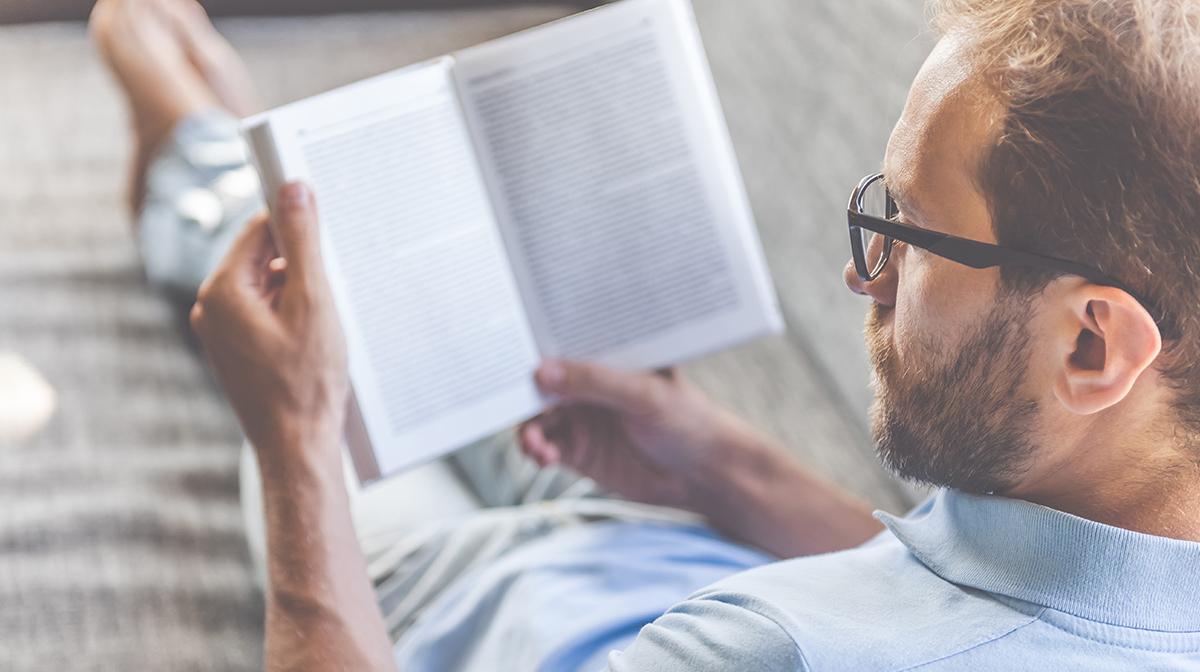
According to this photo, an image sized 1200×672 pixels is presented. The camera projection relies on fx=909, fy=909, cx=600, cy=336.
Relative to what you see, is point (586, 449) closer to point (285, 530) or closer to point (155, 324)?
point (285, 530)

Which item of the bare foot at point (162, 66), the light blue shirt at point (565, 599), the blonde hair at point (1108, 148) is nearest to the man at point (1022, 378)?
the blonde hair at point (1108, 148)

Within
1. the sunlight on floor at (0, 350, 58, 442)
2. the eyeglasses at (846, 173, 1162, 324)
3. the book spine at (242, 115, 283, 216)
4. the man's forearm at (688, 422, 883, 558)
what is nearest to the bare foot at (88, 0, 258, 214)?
the sunlight on floor at (0, 350, 58, 442)

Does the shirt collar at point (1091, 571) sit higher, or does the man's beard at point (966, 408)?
the man's beard at point (966, 408)

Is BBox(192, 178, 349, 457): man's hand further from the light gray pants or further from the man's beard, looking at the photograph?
the man's beard

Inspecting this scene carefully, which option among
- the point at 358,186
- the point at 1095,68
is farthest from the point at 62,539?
the point at 1095,68

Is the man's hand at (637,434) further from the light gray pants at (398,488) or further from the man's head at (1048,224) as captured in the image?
the man's head at (1048,224)

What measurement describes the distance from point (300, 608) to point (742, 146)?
3.56 ft

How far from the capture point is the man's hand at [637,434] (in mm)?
1028

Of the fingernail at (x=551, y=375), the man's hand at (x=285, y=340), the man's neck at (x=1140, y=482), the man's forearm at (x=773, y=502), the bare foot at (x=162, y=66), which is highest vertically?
the bare foot at (x=162, y=66)

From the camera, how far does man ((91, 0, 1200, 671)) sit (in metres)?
0.55

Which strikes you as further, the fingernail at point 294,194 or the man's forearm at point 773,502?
the man's forearm at point 773,502

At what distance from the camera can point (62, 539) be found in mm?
958

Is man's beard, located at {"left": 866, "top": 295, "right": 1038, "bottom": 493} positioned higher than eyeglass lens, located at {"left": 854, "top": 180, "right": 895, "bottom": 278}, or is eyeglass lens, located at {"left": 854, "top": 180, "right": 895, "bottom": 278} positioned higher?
eyeglass lens, located at {"left": 854, "top": 180, "right": 895, "bottom": 278}

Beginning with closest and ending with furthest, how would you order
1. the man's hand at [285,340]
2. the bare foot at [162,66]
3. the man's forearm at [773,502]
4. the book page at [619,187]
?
the man's hand at [285,340] < the book page at [619,187] < the man's forearm at [773,502] < the bare foot at [162,66]
